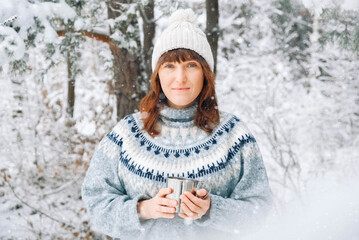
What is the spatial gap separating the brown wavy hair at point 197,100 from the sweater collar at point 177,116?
0.11 ft

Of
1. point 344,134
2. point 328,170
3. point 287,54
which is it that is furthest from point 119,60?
point 287,54

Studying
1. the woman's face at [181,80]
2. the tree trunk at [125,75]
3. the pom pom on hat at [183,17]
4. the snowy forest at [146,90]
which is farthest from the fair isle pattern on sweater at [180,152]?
the tree trunk at [125,75]

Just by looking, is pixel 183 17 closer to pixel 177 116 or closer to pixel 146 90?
pixel 177 116

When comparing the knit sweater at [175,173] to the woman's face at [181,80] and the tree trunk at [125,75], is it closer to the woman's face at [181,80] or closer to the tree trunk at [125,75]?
the woman's face at [181,80]

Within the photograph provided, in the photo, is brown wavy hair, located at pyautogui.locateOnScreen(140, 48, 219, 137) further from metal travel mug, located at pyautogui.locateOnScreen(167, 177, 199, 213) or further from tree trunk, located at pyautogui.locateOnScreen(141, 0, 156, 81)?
tree trunk, located at pyautogui.locateOnScreen(141, 0, 156, 81)

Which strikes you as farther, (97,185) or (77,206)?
(77,206)

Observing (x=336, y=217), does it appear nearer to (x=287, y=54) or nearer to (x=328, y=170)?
(x=328, y=170)

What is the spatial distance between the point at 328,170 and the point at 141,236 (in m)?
4.75

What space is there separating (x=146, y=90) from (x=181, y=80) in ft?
7.32

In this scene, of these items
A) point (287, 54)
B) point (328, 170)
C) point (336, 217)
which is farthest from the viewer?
point (287, 54)

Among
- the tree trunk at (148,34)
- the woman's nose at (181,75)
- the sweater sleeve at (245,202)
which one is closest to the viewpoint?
the sweater sleeve at (245,202)

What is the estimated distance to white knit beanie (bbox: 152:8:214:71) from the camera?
1752 millimetres

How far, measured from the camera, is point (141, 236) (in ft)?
5.72

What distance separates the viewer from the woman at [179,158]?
1.70 m
